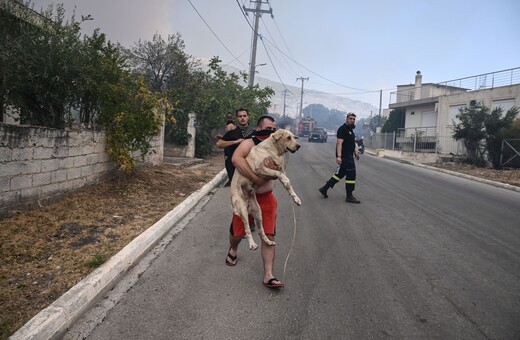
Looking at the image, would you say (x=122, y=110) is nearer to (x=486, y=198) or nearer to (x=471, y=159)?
(x=486, y=198)

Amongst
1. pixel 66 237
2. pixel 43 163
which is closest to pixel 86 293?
pixel 66 237

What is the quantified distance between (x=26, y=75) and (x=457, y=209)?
8482 mm

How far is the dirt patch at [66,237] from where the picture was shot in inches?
131

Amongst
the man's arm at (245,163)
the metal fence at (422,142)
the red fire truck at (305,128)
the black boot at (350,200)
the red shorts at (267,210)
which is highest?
the red fire truck at (305,128)

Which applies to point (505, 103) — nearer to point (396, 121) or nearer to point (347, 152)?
point (396, 121)

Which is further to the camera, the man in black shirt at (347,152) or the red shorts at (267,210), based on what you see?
the man in black shirt at (347,152)

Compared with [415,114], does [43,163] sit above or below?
below

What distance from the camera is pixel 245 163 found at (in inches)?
147

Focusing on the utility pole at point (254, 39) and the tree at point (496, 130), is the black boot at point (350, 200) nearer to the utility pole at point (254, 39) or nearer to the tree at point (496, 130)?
the tree at point (496, 130)

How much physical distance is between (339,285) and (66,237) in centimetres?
337

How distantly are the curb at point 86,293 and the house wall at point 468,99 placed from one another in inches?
798

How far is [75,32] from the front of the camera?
7418 millimetres

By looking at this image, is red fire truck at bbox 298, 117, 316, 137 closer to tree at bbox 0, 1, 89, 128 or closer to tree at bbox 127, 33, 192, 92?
tree at bbox 127, 33, 192, 92

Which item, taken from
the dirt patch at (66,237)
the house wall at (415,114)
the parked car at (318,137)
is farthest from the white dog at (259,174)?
the parked car at (318,137)
